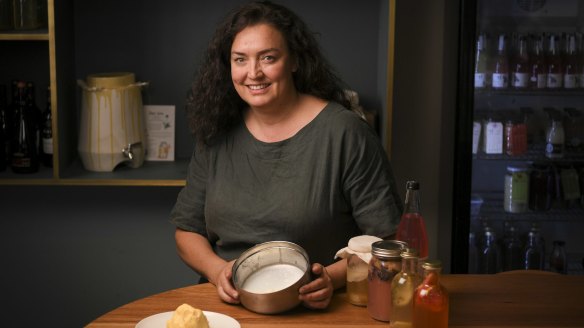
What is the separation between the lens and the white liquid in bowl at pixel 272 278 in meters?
1.75

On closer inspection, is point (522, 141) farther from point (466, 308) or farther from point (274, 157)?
point (466, 308)

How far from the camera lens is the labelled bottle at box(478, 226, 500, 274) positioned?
340 cm

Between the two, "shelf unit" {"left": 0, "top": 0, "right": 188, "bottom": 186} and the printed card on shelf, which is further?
the printed card on shelf

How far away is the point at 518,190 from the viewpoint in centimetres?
337

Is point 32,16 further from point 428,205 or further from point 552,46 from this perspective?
point 552,46

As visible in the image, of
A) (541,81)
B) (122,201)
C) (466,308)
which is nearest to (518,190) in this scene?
(541,81)

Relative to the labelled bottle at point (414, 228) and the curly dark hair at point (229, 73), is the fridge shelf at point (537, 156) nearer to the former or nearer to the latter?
the curly dark hair at point (229, 73)

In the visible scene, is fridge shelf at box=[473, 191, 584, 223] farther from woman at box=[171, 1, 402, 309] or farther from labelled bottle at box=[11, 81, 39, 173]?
labelled bottle at box=[11, 81, 39, 173]

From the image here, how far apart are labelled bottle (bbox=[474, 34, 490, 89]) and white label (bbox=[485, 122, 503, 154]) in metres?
0.17

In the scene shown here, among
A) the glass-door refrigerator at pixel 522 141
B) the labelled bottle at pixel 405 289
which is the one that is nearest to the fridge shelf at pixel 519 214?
the glass-door refrigerator at pixel 522 141

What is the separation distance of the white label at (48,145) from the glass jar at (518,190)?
1.74 m

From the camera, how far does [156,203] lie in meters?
3.29

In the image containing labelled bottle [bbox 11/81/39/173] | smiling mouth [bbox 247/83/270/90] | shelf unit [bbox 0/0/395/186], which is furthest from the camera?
shelf unit [bbox 0/0/395/186]

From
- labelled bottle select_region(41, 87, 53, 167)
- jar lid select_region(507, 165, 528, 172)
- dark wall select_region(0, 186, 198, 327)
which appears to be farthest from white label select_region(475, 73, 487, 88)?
labelled bottle select_region(41, 87, 53, 167)
